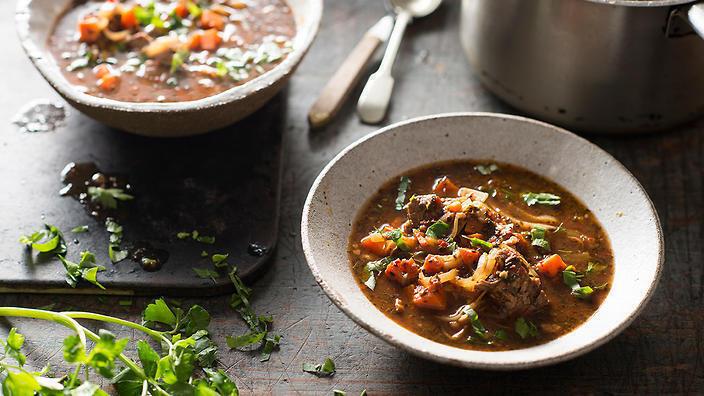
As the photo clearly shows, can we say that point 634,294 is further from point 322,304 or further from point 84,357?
point 84,357

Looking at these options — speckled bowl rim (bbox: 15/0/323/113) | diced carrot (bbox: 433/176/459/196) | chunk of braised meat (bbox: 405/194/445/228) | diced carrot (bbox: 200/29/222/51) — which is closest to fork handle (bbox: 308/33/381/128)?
speckled bowl rim (bbox: 15/0/323/113)

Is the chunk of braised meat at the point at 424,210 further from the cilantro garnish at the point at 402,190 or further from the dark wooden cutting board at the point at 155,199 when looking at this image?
the dark wooden cutting board at the point at 155,199

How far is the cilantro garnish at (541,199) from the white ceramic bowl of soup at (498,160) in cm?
8

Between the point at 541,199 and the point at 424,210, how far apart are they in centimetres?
48

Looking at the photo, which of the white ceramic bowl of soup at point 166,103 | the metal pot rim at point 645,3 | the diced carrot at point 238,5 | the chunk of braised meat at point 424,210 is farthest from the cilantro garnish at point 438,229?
the diced carrot at point 238,5

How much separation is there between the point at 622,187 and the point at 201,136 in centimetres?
178

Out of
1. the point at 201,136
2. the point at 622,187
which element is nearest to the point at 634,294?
the point at 622,187

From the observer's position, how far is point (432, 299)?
8.85ft

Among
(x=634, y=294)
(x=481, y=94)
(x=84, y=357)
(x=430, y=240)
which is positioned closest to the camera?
(x=84, y=357)

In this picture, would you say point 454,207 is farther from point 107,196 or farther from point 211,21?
point 211,21

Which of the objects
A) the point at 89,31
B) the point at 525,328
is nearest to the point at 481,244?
the point at 525,328

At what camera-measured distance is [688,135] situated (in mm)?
3764

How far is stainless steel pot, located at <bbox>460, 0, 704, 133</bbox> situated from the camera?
3.21m

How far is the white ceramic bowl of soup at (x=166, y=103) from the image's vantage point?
3230 millimetres
